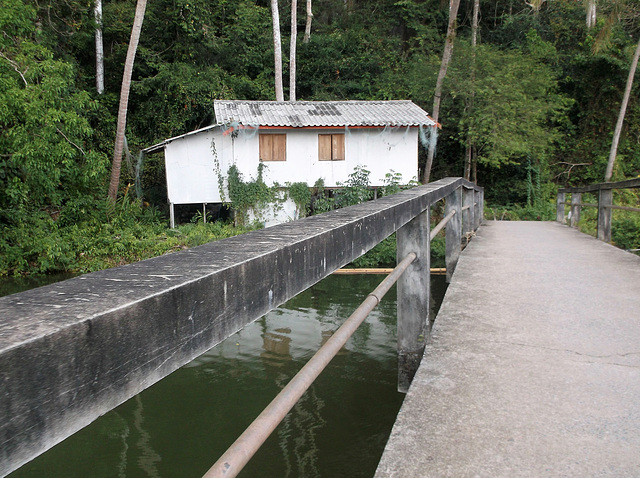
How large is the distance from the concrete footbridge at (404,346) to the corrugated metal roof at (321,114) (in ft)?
44.5

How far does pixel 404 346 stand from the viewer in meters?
2.99

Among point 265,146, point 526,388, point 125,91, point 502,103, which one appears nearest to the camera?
point 526,388

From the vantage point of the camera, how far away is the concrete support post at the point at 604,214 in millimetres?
6898

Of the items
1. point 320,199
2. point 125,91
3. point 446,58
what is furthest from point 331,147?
point 125,91

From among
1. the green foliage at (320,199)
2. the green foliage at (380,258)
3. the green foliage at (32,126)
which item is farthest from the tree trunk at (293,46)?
the green foliage at (32,126)

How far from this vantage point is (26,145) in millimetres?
13180

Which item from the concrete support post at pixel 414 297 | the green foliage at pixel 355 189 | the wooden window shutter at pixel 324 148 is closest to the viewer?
the concrete support post at pixel 414 297

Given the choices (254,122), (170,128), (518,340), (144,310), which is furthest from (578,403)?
(170,128)

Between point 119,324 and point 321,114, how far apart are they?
58.9ft

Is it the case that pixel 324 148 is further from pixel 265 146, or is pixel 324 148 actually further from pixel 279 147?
pixel 265 146

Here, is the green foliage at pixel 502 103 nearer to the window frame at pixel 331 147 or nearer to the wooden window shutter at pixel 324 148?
the window frame at pixel 331 147

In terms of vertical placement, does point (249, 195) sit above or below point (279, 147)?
below

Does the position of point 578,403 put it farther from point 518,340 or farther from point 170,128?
point 170,128

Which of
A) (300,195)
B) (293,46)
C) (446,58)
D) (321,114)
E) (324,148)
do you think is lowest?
(300,195)
